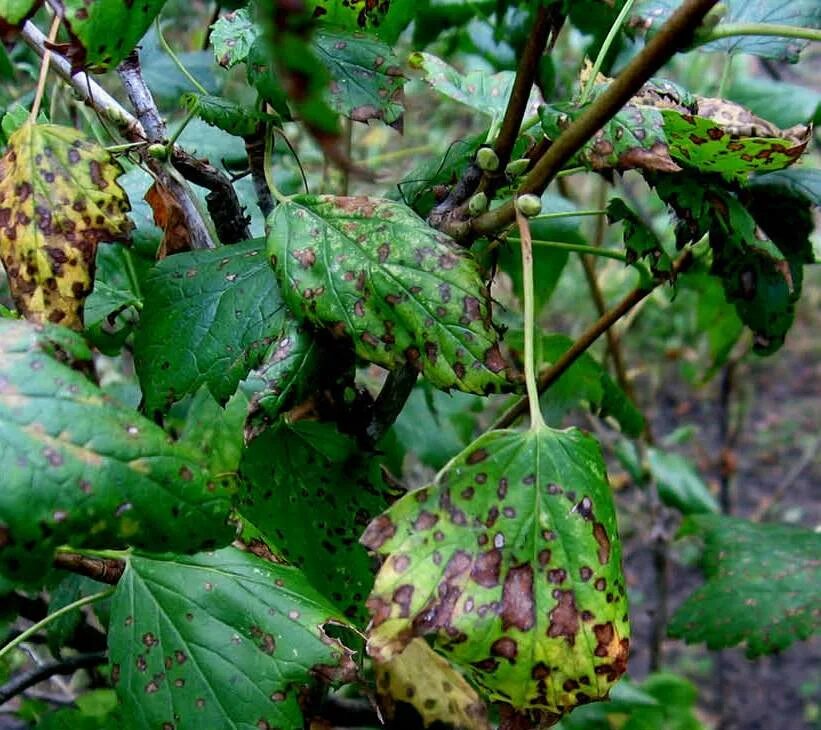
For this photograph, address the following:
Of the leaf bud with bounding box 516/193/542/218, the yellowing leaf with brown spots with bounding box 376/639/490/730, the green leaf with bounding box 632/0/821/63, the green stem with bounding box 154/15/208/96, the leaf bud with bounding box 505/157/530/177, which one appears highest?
the green leaf with bounding box 632/0/821/63

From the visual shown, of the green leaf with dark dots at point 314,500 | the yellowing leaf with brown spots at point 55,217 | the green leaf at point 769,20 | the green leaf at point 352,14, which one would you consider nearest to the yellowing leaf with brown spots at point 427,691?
the green leaf with dark dots at point 314,500

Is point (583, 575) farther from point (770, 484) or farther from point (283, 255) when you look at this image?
point (770, 484)

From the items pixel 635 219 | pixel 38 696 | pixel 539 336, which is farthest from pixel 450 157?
pixel 38 696

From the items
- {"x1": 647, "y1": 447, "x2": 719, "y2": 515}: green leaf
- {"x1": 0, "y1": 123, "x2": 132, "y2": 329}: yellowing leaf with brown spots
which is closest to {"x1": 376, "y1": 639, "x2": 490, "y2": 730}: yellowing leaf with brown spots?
{"x1": 0, "y1": 123, "x2": 132, "y2": 329}: yellowing leaf with brown spots

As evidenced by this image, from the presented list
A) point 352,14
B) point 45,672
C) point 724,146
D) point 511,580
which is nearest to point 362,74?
point 352,14

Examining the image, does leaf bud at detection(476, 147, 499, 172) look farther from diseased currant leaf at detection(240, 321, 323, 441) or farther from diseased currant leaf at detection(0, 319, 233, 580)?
diseased currant leaf at detection(0, 319, 233, 580)

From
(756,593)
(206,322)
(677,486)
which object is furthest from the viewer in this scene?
(677,486)

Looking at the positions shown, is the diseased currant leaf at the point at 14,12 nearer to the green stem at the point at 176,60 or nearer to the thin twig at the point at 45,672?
the green stem at the point at 176,60

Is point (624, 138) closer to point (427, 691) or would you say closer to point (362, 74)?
point (362, 74)
